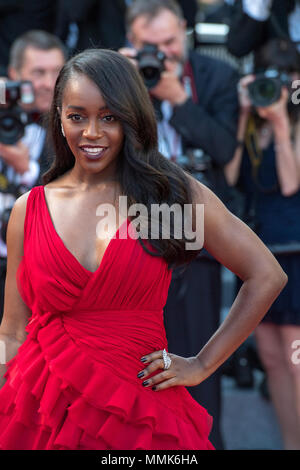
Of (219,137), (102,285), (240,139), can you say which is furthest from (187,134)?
(102,285)

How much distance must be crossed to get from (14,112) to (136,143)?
1664 mm

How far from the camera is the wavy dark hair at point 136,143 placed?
1.86 metres

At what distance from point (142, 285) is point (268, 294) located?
38cm

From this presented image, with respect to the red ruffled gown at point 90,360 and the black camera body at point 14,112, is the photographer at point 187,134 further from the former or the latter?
the red ruffled gown at point 90,360

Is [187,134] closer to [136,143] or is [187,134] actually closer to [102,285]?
[136,143]

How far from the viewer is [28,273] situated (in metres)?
1.91

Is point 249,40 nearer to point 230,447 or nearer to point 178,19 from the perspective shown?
point 178,19

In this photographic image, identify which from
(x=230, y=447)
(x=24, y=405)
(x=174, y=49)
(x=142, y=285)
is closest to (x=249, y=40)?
(x=174, y=49)

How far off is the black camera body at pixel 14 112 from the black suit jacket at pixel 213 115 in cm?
65

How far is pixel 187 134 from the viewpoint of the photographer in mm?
3432

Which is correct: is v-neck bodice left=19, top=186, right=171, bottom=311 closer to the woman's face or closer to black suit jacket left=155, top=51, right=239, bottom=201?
the woman's face

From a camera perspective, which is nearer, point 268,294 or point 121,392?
point 121,392

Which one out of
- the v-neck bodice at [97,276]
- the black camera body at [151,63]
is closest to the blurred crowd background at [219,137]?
the black camera body at [151,63]

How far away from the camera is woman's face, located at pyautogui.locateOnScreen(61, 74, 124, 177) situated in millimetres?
1849
